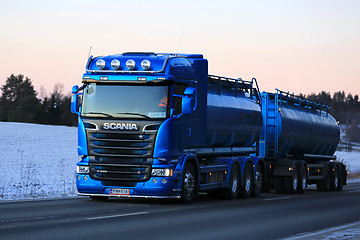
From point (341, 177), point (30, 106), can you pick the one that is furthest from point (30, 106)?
point (341, 177)

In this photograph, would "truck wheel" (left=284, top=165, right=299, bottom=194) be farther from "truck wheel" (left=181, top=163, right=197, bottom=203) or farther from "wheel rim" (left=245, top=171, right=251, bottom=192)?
"truck wheel" (left=181, top=163, right=197, bottom=203)

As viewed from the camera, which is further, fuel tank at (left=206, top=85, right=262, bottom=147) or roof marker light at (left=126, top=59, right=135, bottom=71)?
fuel tank at (left=206, top=85, right=262, bottom=147)

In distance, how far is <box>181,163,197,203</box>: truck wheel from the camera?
17.6 m

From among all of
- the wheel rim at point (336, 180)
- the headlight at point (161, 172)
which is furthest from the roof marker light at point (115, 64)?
the wheel rim at point (336, 180)

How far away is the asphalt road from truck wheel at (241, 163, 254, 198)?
9.21 feet

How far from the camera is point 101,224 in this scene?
40.1 feet

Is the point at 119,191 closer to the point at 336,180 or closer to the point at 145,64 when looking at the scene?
the point at 145,64

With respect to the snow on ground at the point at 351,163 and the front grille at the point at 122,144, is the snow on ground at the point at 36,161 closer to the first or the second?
the front grille at the point at 122,144

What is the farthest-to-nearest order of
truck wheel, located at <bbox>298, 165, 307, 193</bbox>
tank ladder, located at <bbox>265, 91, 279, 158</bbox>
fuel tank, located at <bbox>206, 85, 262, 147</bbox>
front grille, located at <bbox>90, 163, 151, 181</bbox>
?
truck wheel, located at <bbox>298, 165, 307, 193</bbox>, tank ladder, located at <bbox>265, 91, 279, 158</bbox>, fuel tank, located at <bbox>206, 85, 262, 147</bbox>, front grille, located at <bbox>90, 163, 151, 181</bbox>

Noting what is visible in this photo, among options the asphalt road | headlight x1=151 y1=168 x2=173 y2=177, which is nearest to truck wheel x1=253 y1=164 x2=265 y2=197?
the asphalt road

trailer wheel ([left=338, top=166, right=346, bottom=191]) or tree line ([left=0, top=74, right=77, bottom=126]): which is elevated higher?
tree line ([left=0, top=74, right=77, bottom=126])

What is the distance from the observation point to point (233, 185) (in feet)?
69.6

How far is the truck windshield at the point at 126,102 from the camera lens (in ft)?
55.4

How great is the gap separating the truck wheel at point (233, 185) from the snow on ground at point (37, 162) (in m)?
4.64
